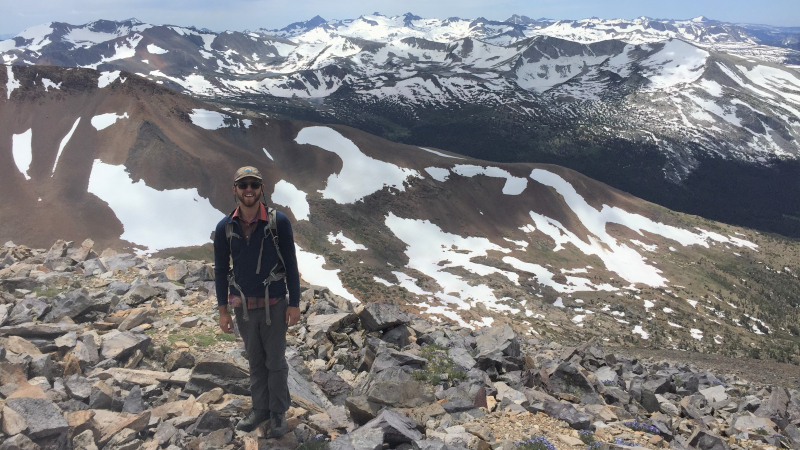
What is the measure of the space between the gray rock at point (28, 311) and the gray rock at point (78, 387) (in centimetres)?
400

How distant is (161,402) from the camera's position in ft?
26.9

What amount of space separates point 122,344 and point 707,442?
513 inches

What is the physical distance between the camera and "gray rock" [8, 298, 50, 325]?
1043 centimetres

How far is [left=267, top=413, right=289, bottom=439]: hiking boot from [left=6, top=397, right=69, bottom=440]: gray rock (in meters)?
2.83

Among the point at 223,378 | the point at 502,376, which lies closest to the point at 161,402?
the point at 223,378

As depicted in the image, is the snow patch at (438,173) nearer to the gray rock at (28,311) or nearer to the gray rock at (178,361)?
the gray rock at (28,311)

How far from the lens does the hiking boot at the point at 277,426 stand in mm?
6969

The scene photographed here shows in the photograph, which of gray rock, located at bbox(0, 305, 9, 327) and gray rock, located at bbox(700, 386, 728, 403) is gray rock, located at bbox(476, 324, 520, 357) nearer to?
gray rock, located at bbox(700, 386, 728, 403)

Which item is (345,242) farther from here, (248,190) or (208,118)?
(248,190)

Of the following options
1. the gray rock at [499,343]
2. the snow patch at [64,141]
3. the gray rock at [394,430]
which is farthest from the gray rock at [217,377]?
the snow patch at [64,141]

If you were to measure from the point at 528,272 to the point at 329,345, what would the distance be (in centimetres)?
4537

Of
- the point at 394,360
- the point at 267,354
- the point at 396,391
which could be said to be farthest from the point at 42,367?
the point at 394,360

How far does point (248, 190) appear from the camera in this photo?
6223 mm

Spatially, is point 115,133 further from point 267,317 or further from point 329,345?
point 267,317
